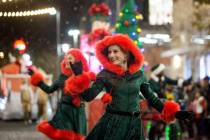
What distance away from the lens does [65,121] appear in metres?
10.6

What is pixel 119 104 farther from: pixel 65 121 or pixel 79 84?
pixel 65 121

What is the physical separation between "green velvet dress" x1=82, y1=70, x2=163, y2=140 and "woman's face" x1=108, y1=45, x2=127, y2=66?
15 centimetres

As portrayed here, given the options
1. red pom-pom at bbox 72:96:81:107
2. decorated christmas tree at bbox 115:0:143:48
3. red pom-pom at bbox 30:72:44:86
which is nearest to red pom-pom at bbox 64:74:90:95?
red pom-pom at bbox 30:72:44:86

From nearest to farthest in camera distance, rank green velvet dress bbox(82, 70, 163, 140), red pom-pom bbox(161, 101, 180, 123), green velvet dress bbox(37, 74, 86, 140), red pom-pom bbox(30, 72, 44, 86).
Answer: green velvet dress bbox(82, 70, 163, 140)
red pom-pom bbox(161, 101, 180, 123)
red pom-pom bbox(30, 72, 44, 86)
green velvet dress bbox(37, 74, 86, 140)

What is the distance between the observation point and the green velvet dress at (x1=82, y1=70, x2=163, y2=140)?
727cm

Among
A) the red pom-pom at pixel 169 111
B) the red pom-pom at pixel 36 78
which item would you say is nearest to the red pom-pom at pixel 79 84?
the red pom-pom at pixel 169 111

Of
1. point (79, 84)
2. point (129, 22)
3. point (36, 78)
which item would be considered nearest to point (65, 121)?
point (36, 78)

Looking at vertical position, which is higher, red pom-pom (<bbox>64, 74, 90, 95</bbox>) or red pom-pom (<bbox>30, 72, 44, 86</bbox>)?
red pom-pom (<bbox>64, 74, 90, 95</bbox>)

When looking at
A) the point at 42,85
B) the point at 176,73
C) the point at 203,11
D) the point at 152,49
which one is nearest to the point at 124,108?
the point at 42,85

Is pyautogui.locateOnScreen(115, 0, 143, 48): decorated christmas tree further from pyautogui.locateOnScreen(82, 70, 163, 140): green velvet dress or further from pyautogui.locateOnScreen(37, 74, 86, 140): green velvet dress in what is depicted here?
pyautogui.locateOnScreen(82, 70, 163, 140): green velvet dress

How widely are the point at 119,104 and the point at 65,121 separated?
10.8ft

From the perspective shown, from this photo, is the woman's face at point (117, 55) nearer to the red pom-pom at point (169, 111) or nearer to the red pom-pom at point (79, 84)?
the red pom-pom at point (79, 84)

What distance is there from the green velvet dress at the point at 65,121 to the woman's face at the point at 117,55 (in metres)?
2.85

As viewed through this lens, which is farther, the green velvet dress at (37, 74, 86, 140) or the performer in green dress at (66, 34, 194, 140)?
Answer: the green velvet dress at (37, 74, 86, 140)
